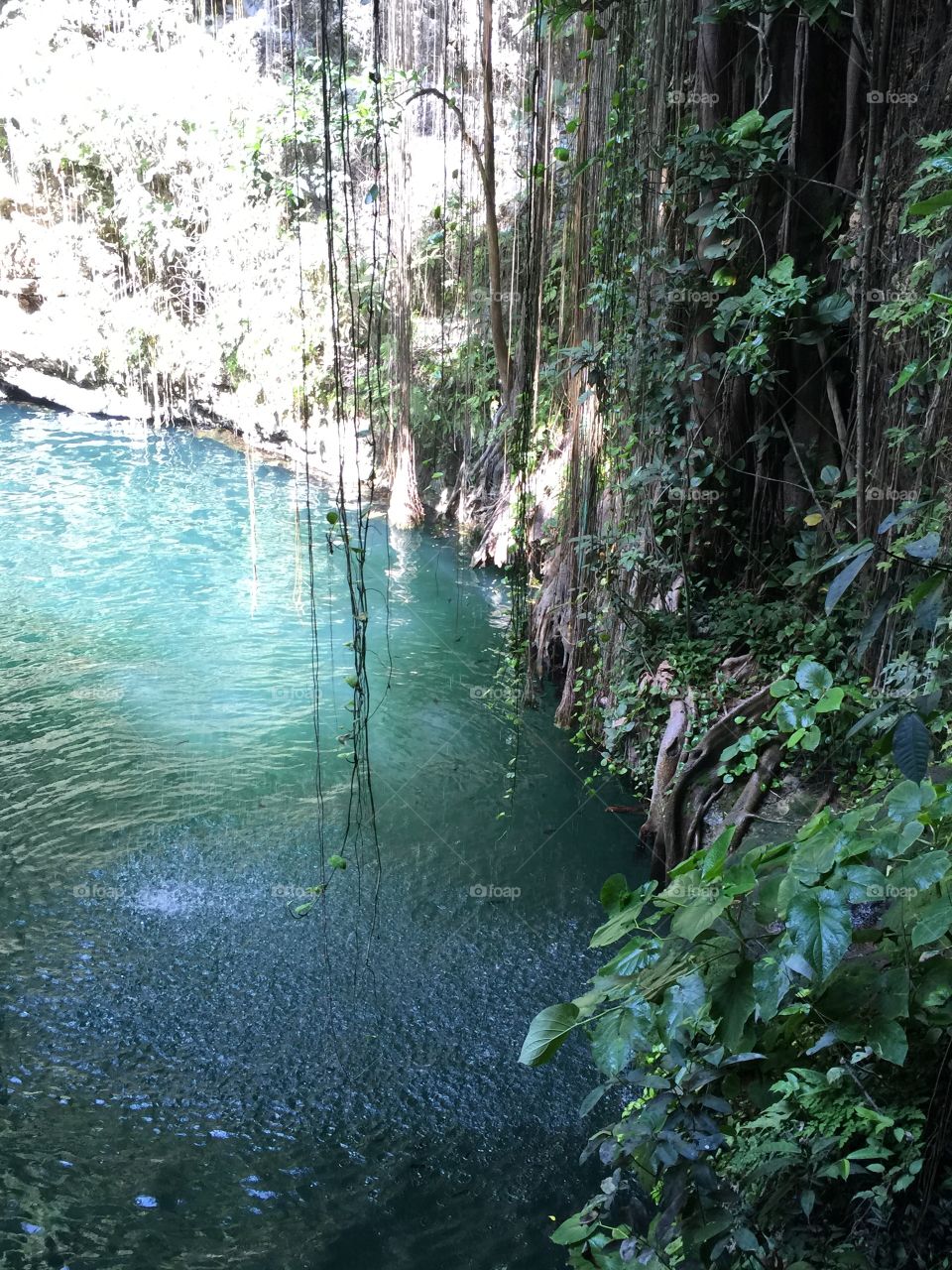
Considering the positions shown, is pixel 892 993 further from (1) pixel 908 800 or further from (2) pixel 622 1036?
(2) pixel 622 1036

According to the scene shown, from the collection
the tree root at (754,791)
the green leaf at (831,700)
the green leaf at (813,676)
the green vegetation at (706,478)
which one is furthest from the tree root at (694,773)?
the green leaf at (813,676)

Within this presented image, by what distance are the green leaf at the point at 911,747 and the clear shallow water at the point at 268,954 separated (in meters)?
1.40

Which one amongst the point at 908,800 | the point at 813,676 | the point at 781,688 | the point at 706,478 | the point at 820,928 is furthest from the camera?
the point at 706,478

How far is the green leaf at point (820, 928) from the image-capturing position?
1.14 m

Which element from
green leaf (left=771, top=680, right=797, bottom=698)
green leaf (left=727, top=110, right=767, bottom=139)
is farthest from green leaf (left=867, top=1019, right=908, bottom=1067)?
green leaf (left=727, top=110, right=767, bottom=139)

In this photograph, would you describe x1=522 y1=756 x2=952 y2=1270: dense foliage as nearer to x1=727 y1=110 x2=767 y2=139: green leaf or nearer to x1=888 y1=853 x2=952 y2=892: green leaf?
x1=888 y1=853 x2=952 y2=892: green leaf

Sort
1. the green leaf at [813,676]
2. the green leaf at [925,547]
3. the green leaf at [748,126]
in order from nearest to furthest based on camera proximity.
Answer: the green leaf at [925,547]
the green leaf at [813,676]
the green leaf at [748,126]

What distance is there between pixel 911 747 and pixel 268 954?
2244 mm

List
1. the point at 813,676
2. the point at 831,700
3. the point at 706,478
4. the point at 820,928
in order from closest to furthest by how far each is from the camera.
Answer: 1. the point at 820,928
2. the point at 813,676
3. the point at 831,700
4. the point at 706,478

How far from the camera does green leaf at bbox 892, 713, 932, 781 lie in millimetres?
1544

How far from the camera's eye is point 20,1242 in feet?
6.98

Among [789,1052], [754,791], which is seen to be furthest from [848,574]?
[754,791]

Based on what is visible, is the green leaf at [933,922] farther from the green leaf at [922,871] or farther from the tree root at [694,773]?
the tree root at [694,773]

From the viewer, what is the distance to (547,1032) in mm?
1294
